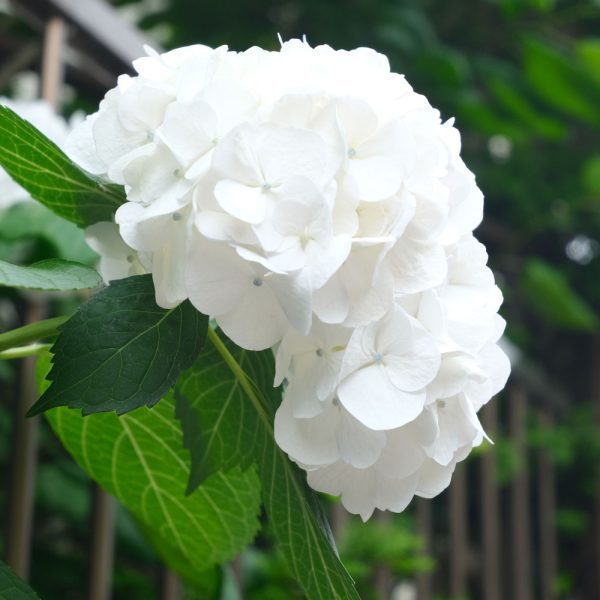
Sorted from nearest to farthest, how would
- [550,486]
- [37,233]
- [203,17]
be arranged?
[37,233] → [203,17] → [550,486]

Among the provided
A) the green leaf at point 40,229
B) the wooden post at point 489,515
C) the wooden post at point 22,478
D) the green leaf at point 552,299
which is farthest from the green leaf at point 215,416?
the green leaf at point 552,299

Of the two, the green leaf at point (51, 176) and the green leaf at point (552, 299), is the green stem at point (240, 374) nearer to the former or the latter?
the green leaf at point (51, 176)

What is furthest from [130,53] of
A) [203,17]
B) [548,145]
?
[548,145]

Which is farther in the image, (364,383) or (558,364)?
(558,364)

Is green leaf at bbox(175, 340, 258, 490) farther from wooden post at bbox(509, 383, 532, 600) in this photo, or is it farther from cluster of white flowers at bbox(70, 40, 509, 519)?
wooden post at bbox(509, 383, 532, 600)

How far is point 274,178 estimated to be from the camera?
0.99 ft

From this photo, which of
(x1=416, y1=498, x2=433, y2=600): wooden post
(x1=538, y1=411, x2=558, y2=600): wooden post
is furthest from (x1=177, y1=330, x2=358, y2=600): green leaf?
(x1=538, y1=411, x2=558, y2=600): wooden post

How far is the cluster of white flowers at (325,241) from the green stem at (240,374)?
0.04 metres

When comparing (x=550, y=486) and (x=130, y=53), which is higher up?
(x=130, y=53)

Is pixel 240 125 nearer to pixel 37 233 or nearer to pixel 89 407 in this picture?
pixel 89 407

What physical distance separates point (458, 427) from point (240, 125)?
0.13 m

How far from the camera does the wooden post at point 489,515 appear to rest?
1.79 m

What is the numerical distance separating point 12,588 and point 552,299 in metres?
2.01

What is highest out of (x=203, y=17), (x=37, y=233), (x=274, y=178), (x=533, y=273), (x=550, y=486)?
(x=274, y=178)
